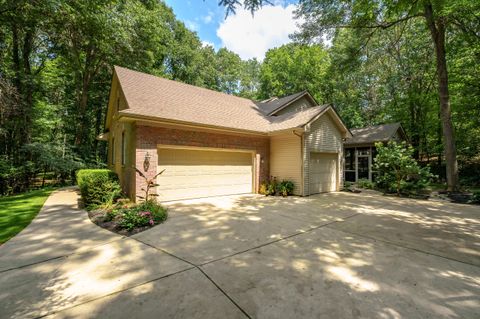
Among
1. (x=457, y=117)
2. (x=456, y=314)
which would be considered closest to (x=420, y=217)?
(x=456, y=314)

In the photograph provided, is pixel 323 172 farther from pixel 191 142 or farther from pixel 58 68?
pixel 58 68

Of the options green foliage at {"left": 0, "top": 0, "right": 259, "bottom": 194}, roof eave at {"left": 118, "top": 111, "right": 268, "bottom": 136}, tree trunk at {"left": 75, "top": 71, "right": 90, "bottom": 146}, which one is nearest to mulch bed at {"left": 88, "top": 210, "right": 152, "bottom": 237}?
roof eave at {"left": 118, "top": 111, "right": 268, "bottom": 136}

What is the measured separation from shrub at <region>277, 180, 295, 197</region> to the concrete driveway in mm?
4039

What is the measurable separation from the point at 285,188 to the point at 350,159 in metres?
9.18

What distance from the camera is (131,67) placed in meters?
17.0

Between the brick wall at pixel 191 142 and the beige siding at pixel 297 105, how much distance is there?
14.6ft

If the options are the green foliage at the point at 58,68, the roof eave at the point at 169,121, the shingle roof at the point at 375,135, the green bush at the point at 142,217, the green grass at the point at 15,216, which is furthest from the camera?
the shingle roof at the point at 375,135

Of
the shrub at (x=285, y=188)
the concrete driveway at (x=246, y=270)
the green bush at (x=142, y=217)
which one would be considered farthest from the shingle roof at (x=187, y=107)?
the concrete driveway at (x=246, y=270)

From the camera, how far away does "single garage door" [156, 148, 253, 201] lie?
329 inches

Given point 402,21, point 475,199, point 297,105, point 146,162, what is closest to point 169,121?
point 146,162

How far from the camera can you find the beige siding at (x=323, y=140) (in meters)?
10.2

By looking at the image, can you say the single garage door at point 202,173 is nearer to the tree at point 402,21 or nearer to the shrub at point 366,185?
the shrub at point 366,185

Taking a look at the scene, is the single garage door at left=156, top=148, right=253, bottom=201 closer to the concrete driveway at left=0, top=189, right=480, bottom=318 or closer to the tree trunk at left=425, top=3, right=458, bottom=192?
the concrete driveway at left=0, top=189, right=480, bottom=318

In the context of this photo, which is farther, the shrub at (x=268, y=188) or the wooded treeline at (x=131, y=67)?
the wooded treeline at (x=131, y=67)
